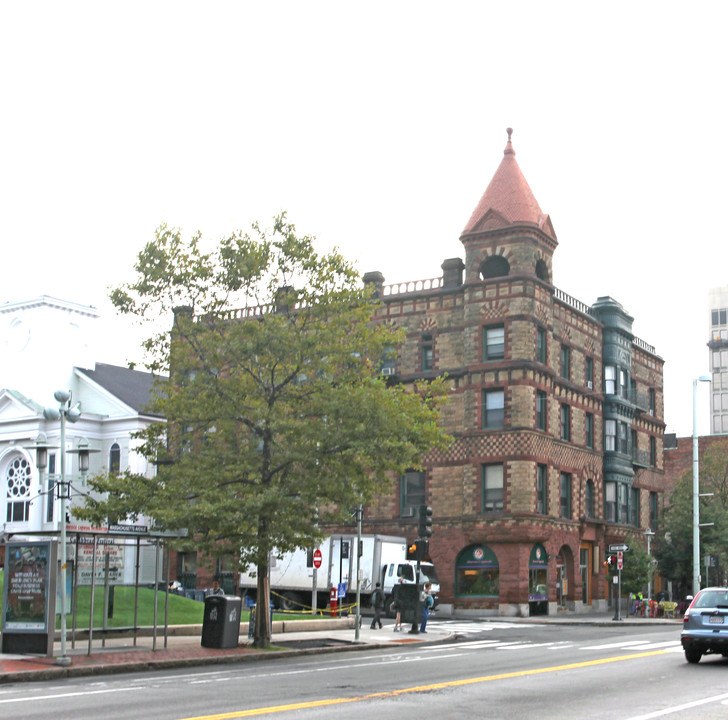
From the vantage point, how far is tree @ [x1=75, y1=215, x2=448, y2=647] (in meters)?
26.9

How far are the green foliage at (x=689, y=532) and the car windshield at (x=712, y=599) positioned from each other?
33.7 meters

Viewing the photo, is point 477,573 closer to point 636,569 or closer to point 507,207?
point 636,569

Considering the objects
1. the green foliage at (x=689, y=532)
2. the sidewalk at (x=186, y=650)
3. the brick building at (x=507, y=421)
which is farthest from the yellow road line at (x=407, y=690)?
the green foliage at (x=689, y=532)

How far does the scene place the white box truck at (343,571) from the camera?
44.8m

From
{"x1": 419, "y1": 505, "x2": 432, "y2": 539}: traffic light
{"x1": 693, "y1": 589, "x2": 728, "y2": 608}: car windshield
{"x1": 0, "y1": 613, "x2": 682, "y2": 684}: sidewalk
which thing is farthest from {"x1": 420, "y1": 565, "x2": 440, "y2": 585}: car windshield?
{"x1": 693, "y1": 589, "x2": 728, "y2": 608}: car windshield

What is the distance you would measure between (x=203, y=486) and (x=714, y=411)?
5582 inches

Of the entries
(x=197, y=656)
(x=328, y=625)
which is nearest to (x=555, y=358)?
(x=328, y=625)

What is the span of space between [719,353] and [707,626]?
5510 inches

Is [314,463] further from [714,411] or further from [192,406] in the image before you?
[714,411]

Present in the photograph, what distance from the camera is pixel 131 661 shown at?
2228 cm

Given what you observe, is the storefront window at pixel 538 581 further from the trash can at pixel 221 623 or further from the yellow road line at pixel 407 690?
the trash can at pixel 221 623

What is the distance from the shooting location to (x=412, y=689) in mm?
17406

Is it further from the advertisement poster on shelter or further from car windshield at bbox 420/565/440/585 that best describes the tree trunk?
car windshield at bbox 420/565/440/585

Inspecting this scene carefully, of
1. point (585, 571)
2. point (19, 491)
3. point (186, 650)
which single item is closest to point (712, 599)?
point (186, 650)
